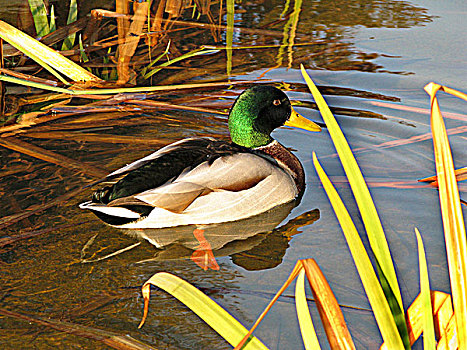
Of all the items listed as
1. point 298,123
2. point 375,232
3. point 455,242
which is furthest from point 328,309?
point 298,123

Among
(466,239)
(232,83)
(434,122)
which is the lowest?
(232,83)

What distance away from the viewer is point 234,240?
403 cm

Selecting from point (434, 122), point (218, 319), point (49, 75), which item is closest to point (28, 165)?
point (49, 75)

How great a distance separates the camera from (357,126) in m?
5.41

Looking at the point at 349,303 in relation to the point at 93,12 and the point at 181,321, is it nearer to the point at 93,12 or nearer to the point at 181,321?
the point at 181,321

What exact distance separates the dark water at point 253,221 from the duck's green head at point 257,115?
48cm

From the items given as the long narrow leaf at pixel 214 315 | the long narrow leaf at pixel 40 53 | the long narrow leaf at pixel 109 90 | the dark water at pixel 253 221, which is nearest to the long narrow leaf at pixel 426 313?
the long narrow leaf at pixel 214 315

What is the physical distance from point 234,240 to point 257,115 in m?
0.99

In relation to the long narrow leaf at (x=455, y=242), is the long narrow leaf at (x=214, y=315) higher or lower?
lower

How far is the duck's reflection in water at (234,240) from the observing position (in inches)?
149

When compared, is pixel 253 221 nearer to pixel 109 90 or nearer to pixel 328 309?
pixel 109 90

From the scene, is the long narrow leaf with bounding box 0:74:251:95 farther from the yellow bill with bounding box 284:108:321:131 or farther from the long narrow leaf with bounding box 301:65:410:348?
the long narrow leaf with bounding box 301:65:410:348

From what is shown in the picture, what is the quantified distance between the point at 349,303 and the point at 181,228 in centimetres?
128

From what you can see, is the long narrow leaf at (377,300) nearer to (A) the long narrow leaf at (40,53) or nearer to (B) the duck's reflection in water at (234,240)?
(B) the duck's reflection in water at (234,240)
